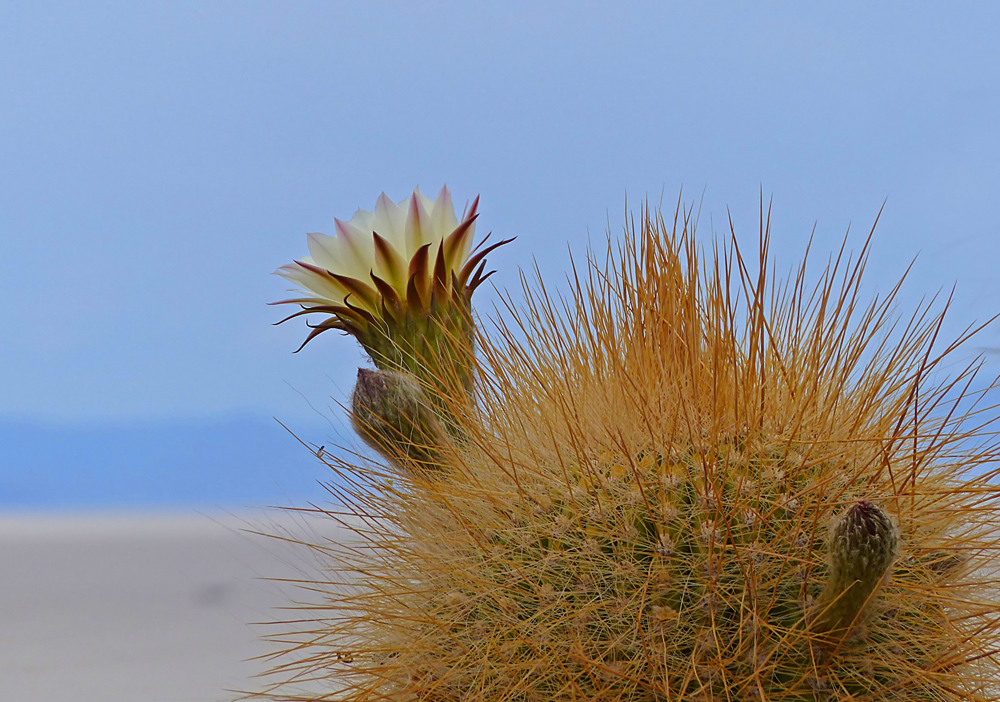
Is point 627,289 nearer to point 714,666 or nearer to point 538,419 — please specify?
point 538,419

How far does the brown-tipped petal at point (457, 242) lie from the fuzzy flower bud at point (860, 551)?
28 centimetres

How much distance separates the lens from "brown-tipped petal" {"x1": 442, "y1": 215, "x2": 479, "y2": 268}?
484mm

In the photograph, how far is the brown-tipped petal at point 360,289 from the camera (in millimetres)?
485

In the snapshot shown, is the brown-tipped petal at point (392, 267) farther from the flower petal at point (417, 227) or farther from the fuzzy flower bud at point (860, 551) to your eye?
the fuzzy flower bud at point (860, 551)

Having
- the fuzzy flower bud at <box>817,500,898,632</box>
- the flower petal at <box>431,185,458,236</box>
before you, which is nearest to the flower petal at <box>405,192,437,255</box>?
the flower petal at <box>431,185,458,236</box>

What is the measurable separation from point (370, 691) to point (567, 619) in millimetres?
97

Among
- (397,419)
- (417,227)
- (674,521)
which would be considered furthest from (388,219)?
(674,521)

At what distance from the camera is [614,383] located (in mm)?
388

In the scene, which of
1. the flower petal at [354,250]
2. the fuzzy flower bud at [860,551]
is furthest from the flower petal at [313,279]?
the fuzzy flower bud at [860,551]

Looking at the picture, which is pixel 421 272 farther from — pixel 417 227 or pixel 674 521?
pixel 674 521

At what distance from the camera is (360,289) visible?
19.2 inches

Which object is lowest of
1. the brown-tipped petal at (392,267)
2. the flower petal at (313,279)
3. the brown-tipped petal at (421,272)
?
the brown-tipped petal at (421,272)

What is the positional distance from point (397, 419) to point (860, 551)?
0.22 meters

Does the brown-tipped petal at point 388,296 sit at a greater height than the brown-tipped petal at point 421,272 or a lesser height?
lesser
